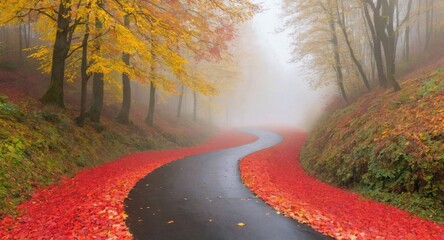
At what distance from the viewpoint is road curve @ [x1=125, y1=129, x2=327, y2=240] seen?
6957 millimetres

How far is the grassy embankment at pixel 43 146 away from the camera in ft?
29.0

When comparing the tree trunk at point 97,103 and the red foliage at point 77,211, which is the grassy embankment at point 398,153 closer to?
the red foliage at point 77,211

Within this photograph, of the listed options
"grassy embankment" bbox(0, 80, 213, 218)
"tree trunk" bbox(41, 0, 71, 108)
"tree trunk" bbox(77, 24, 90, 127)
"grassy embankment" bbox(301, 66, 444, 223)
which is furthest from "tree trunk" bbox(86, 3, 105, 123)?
"grassy embankment" bbox(301, 66, 444, 223)

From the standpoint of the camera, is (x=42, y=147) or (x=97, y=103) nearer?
(x=42, y=147)

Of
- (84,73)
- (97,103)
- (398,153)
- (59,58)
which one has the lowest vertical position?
(398,153)

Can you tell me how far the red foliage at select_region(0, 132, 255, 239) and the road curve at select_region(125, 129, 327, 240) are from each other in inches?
15.8

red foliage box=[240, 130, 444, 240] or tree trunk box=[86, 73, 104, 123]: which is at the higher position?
tree trunk box=[86, 73, 104, 123]

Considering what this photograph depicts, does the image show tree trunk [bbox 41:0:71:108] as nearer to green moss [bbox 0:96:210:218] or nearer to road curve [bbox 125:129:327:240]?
green moss [bbox 0:96:210:218]

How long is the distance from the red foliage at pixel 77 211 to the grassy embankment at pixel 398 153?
7.46 m

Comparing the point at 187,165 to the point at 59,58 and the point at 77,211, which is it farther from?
the point at 77,211

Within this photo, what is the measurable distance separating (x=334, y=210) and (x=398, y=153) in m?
2.92

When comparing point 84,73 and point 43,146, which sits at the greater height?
point 84,73

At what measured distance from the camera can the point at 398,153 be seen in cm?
1005

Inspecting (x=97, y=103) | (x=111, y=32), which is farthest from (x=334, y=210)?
(x=97, y=103)
